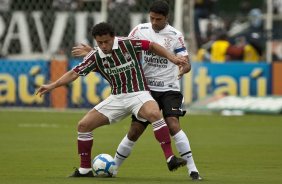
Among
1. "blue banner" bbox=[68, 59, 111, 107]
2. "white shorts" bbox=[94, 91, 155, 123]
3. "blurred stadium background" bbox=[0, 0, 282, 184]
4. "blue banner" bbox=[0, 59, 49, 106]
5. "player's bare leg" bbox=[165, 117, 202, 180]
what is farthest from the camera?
"blue banner" bbox=[0, 59, 49, 106]

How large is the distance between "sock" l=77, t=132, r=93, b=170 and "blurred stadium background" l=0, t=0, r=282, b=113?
1294cm

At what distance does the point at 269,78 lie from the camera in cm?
2512

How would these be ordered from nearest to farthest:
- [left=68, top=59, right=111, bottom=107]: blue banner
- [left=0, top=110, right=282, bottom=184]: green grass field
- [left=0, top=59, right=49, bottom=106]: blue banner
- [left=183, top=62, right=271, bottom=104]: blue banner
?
[left=0, top=110, right=282, bottom=184]: green grass field → [left=183, top=62, right=271, bottom=104]: blue banner → [left=68, top=59, right=111, bottom=107]: blue banner → [left=0, top=59, right=49, bottom=106]: blue banner

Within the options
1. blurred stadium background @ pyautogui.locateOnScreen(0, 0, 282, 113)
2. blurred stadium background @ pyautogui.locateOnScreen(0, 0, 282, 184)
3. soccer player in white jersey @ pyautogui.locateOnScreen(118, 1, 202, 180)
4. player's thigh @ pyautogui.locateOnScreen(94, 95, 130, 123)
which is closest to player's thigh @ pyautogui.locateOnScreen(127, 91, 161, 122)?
player's thigh @ pyautogui.locateOnScreen(94, 95, 130, 123)

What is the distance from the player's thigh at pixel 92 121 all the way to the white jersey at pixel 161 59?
800 millimetres

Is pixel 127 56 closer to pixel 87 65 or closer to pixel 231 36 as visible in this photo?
pixel 87 65

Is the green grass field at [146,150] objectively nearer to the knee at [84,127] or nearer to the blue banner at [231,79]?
the knee at [84,127]

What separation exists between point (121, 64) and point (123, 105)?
1.59 feet

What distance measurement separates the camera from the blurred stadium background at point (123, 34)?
25234 mm

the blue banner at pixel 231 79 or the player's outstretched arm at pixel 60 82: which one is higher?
the player's outstretched arm at pixel 60 82

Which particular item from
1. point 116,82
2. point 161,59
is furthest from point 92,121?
point 161,59

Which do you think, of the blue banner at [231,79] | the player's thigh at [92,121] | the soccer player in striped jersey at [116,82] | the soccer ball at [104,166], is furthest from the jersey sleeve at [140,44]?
the blue banner at [231,79]

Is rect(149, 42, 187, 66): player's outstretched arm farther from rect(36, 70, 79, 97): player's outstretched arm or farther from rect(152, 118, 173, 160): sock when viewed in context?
rect(36, 70, 79, 97): player's outstretched arm

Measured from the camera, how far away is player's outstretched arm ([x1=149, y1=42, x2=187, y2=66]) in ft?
37.5
